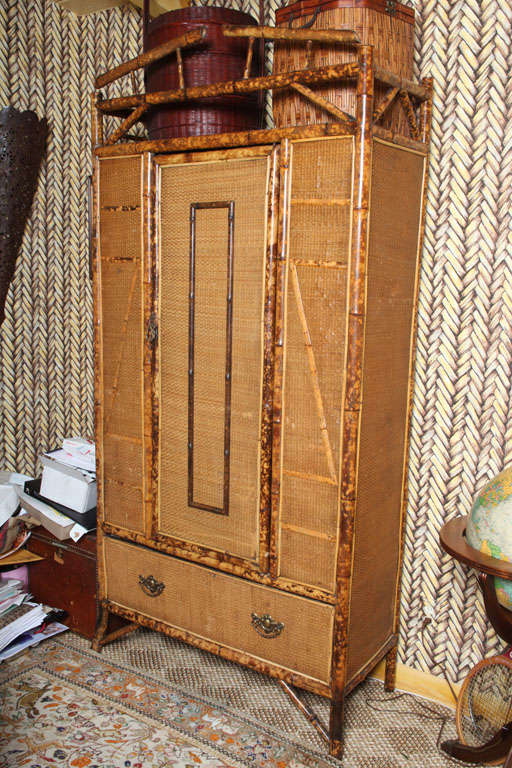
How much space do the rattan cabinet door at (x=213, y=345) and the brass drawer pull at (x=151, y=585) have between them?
9.1 inches

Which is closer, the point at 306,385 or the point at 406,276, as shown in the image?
the point at 306,385

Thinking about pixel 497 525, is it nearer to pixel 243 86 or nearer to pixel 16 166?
pixel 243 86

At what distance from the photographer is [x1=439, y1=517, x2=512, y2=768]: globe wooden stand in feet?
6.39

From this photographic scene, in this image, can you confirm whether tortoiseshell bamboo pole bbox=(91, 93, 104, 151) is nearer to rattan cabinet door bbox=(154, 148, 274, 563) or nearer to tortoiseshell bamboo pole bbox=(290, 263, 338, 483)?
rattan cabinet door bbox=(154, 148, 274, 563)

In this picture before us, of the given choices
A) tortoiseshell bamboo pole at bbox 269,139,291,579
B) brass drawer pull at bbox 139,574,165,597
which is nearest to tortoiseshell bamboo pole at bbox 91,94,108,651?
brass drawer pull at bbox 139,574,165,597

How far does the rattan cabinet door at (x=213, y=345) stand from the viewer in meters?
2.24

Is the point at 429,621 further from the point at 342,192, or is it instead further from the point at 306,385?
the point at 342,192

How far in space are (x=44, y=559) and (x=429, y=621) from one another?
5.77 ft

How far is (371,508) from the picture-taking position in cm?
228

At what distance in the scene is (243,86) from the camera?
7.09 ft

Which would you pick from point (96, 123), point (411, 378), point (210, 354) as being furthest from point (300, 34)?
point (411, 378)

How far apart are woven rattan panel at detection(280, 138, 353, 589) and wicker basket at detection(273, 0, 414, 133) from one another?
0.65ft

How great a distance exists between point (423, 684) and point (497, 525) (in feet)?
3.39

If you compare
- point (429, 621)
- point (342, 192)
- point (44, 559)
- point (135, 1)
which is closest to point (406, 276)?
point (342, 192)
